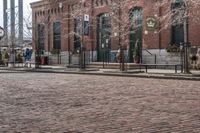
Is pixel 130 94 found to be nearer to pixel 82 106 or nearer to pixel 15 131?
pixel 82 106

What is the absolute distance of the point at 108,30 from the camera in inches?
1699

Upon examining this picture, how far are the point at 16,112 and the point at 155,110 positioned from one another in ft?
10.3

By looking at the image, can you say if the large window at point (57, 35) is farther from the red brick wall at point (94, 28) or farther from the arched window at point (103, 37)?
the arched window at point (103, 37)

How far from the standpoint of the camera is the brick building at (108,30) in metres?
34.8

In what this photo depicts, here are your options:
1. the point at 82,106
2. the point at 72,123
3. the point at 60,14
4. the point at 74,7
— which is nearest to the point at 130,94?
the point at 82,106

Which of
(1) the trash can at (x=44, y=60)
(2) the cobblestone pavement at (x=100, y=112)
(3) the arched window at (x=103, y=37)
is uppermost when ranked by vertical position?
(3) the arched window at (x=103, y=37)

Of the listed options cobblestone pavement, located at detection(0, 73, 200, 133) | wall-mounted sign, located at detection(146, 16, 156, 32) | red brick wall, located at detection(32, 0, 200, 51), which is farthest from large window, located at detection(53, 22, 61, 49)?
cobblestone pavement, located at detection(0, 73, 200, 133)

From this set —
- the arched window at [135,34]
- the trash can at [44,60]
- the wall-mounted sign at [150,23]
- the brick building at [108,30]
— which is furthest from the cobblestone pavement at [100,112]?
the trash can at [44,60]

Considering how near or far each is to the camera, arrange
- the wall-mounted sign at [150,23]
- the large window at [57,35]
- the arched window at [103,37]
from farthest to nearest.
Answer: the large window at [57,35] → the arched window at [103,37] → the wall-mounted sign at [150,23]

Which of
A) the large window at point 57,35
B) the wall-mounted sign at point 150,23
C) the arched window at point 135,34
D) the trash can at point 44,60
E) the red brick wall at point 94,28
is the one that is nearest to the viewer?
the wall-mounted sign at point 150,23

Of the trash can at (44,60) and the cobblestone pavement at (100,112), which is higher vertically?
the trash can at (44,60)

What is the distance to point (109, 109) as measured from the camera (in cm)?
1131

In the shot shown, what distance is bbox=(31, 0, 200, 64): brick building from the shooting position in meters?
34.8

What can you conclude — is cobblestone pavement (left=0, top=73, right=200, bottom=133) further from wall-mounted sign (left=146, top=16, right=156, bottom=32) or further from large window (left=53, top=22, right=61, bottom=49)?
large window (left=53, top=22, right=61, bottom=49)
